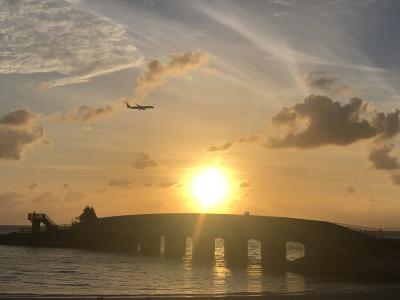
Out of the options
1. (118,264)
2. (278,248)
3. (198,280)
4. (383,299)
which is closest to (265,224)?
(278,248)

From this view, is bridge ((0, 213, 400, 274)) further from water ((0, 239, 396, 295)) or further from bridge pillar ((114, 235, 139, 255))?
water ((0, 239, 396, 295))

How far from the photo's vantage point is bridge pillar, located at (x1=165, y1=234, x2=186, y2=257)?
103312 mm

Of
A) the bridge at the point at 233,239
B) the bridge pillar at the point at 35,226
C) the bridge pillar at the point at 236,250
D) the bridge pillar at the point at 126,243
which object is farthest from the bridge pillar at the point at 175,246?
the bridge pillar at the point at 35,226

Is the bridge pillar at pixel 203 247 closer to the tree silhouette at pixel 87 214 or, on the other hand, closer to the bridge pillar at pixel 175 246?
the bridge pillar at pixel 175 246

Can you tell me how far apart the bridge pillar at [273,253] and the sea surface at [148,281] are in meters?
6.09

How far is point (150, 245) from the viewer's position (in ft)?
363

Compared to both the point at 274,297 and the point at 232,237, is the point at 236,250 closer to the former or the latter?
the point at 232,237

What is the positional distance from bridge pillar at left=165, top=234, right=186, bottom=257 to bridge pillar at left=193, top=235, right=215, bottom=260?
18.8 feet

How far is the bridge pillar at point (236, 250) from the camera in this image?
90.6m

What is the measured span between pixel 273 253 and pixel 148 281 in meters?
29.8

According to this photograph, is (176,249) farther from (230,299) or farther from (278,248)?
(230,299)

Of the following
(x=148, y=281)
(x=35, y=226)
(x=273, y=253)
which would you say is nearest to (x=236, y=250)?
(x=273, y=253)

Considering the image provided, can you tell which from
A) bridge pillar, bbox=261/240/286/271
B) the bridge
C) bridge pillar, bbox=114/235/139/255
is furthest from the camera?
bridge pillar, bbox=114/235/139/255

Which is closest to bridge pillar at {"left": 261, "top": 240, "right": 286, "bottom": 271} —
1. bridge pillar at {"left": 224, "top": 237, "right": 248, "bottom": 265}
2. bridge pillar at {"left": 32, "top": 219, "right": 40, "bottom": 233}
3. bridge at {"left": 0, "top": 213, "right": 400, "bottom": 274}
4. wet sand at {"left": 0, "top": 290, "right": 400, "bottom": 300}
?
bridge at {"left": 0, "top": 213, "right": 400, "bottom": 274}
